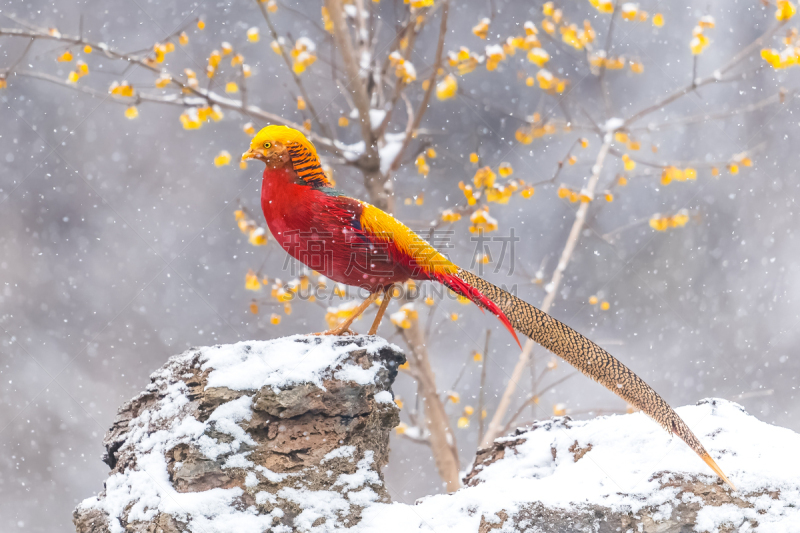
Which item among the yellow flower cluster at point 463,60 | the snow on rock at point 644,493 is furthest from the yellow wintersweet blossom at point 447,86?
the snow on rock at point 644,493

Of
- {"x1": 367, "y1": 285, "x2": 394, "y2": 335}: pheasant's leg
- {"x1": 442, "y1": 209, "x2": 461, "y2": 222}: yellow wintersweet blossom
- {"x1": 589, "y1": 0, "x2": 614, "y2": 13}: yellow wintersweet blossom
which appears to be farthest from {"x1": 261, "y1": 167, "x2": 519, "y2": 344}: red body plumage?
{"x1": 589, "y1": 0, "x2": 614, "y2": 13}: yellow wintersweet blossom

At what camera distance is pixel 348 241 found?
277 centimetres

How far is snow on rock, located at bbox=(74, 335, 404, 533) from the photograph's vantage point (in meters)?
2.19

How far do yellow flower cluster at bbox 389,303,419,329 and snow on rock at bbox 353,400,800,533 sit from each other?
6.80 feet

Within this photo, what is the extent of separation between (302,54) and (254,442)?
3.19 m

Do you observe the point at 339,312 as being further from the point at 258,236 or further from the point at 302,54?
the point at 302,54

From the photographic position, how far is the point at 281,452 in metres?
2.33

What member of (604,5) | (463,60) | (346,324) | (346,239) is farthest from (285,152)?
(604,5)

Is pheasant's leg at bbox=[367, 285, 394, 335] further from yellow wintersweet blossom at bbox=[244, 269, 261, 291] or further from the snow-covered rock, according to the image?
yellow wintersweet blossom at bbox=[244, 269, 261, 291]

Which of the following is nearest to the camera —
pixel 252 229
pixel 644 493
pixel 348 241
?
pixel 644 493

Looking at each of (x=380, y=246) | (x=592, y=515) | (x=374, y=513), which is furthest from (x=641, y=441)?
(x=380, y=246)

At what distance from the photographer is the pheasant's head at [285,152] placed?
278 centimetres

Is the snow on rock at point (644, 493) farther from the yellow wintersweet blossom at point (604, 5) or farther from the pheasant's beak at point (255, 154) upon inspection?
the yellow wintersweet blossom at point (604, 5)

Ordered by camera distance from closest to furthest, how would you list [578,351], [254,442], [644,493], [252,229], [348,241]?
[644,493] < [254,442] < [578,351] < [348,241] < [252,229]
